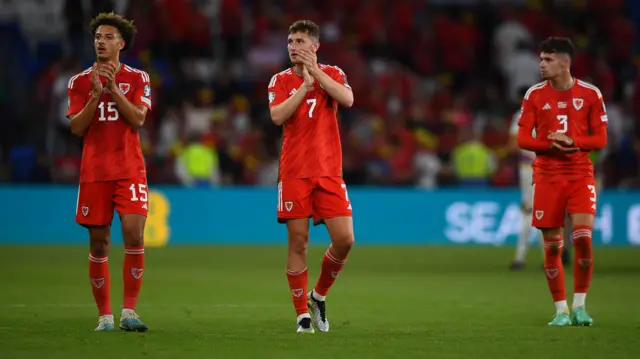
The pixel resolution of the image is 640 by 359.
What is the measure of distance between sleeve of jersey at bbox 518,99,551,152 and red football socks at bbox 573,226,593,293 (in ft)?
2.46

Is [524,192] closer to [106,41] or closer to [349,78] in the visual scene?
[349,78]

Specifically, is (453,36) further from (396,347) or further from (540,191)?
(396,347)

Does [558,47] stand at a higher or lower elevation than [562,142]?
higher

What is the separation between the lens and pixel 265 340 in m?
8.98

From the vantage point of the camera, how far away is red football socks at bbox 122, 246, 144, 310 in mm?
9562

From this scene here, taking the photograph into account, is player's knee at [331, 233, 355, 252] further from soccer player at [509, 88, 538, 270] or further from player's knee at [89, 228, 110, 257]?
soccer player at [509, 88, 538, 270]

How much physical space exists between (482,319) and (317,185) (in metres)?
2.22

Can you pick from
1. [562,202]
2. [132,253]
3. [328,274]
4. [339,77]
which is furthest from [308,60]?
[562,202]

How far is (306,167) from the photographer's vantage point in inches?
377

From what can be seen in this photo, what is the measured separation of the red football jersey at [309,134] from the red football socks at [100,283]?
5.12 ft

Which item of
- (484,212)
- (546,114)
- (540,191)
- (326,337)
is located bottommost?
(484,212)

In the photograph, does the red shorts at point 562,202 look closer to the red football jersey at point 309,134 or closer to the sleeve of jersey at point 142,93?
the red football jersey at point 309,134

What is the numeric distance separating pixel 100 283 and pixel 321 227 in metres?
13.9

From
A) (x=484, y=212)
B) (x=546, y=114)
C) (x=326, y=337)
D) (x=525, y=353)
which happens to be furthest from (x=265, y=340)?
(x=484, y=212)
